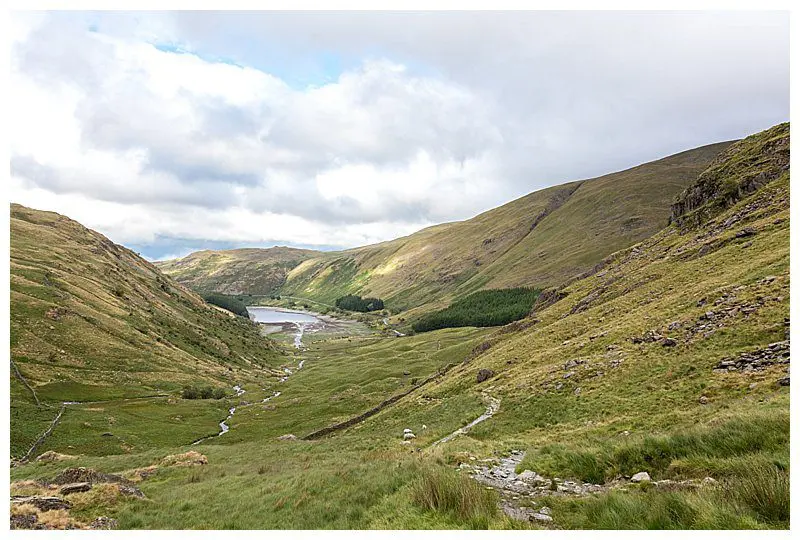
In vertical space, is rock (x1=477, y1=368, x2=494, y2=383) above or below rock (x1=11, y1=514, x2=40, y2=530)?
below

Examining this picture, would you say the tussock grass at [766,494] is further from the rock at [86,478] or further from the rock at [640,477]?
the rock at [86,478]

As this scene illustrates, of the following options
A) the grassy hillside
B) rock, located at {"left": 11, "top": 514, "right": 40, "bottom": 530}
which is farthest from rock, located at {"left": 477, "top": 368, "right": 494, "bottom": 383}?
rock, located at {"left": 11, "top": 514, "right": 40, "bottom": 530}

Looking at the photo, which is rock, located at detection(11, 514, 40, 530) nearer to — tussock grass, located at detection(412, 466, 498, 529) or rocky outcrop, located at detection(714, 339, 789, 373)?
tussock grass, located at detection(412, 466, 498, 529)

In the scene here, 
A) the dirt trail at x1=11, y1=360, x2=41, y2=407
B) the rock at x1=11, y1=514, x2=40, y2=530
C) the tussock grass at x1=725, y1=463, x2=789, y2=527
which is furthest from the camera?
the dirt trail at x1=11, y1=360, x2=41, y2=407

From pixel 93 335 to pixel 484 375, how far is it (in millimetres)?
100949

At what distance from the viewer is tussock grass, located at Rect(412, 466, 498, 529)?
1161cm

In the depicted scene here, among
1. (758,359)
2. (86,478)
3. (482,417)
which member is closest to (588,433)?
(758,359)

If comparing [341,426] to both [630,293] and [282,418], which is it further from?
[630,293]

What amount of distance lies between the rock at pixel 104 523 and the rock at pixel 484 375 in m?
40.1

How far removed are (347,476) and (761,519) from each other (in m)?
15.9

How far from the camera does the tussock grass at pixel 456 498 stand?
11609 millimetres

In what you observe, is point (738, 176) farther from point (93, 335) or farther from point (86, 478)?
point (93, 335)

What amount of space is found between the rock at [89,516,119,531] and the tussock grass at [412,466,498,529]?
1434 cm

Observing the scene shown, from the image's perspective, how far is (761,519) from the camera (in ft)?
30.1
